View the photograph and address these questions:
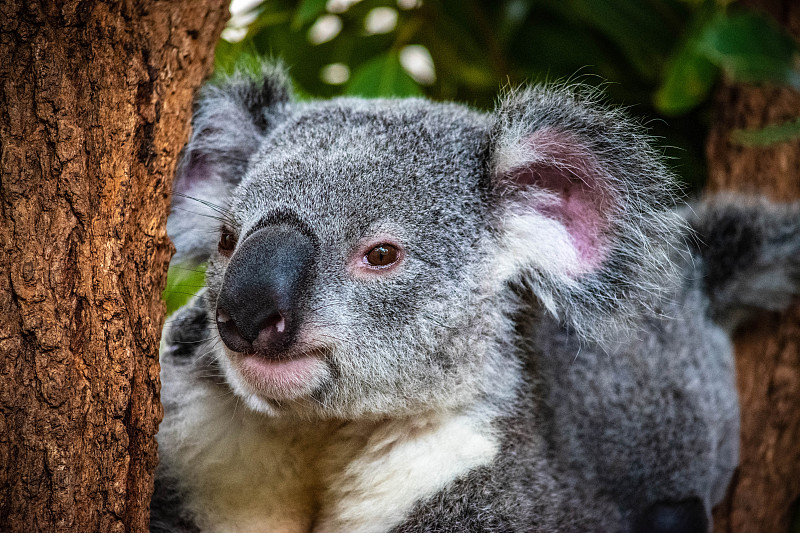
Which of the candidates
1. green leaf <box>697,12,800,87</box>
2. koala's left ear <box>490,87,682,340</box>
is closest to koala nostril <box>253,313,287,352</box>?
koala's left ear <box>490,87,682,340</box>

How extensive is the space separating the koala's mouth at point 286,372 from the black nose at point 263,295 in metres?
0.04

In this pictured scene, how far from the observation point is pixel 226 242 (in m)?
2.08

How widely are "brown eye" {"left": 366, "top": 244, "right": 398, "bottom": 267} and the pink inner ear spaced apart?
45 cm

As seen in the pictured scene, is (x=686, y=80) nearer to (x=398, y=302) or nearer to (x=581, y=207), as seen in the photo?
(x=581, y=207)

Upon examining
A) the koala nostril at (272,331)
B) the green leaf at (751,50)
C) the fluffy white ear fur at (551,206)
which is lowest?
the koala nostril at (272,331)

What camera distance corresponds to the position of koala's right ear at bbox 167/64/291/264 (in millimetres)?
2328

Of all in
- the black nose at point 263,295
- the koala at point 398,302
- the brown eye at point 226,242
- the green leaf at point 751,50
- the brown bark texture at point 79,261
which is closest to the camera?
the brown bark texture at point 79,261

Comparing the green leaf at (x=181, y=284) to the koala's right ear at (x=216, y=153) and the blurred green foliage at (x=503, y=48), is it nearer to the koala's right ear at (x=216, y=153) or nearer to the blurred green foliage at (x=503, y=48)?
the koala's right ear at (x=216, y=153)

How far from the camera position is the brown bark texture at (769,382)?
290 centimetres

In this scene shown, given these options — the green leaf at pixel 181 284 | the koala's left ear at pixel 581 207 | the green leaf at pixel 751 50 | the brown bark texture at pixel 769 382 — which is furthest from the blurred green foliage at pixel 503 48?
the koala's left ear at pixel 581 207

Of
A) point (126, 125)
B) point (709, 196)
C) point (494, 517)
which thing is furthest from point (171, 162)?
point (709, 196)

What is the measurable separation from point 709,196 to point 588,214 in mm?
1303

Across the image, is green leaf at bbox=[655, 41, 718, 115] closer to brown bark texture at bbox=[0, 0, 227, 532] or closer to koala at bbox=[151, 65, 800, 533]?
koala at bbox=[151, 65, 800, 533]

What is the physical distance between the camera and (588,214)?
2049mm
